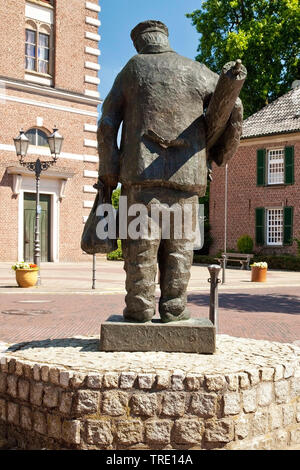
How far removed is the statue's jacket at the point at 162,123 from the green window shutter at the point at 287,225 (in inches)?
861

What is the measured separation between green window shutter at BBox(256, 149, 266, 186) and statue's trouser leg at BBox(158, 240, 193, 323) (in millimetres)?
23020

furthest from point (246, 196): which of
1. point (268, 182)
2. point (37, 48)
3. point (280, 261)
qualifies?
point (37, 48)

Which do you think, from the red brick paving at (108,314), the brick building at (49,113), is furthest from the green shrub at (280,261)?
the red brick paving at (108,314)

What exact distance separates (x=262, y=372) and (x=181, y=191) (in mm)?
1533

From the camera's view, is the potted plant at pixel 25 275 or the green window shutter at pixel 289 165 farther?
the green window shutter at pixel 289 165

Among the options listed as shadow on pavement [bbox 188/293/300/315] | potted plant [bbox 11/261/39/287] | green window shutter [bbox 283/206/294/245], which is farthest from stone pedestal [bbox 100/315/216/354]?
green window shutter [bbox 283/206/294/245]

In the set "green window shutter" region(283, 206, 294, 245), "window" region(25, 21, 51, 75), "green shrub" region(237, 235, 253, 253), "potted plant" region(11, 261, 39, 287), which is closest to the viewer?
"potted plant" region(11, 261, 39, 287)

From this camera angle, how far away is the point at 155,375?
356 cm

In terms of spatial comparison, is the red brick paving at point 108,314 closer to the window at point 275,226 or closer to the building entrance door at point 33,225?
the building entrance door at point 33,225

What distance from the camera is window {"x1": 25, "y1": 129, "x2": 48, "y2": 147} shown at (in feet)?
75.0

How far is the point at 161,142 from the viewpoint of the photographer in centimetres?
425

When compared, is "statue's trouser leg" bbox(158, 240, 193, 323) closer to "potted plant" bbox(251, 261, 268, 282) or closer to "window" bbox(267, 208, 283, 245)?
"potted plant" bbox(251, 261, 268, 282)

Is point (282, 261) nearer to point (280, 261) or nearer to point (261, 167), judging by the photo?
point (280, 261)

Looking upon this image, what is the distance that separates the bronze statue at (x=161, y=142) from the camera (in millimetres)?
4273
